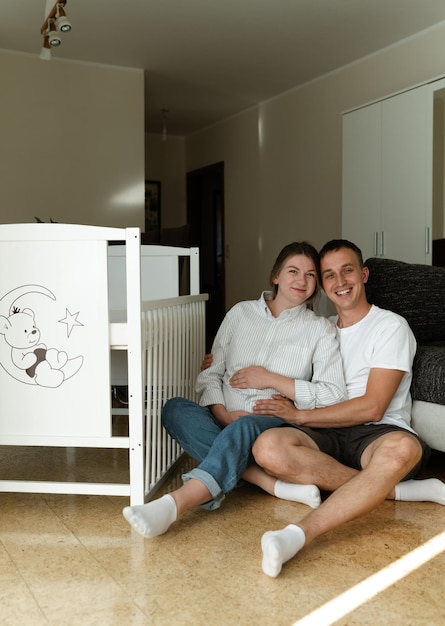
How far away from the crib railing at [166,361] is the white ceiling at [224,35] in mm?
2401

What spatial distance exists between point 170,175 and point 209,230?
790 mm

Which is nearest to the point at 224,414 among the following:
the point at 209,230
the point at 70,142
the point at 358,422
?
the point at 358,422

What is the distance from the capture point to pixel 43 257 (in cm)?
193

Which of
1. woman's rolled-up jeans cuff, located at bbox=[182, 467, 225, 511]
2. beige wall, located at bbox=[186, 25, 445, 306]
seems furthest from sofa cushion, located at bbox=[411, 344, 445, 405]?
beige wall, located at bbox=[186, 25, 445, 306]

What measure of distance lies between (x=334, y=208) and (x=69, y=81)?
2264 millimetres

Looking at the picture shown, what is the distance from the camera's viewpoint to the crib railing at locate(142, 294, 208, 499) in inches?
81.0

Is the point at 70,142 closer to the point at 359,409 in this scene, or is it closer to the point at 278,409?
the point at 278,409

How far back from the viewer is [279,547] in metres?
1.54

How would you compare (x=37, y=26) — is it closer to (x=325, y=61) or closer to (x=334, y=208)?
(x=325, y=61)

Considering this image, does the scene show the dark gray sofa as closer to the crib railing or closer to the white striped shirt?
the white striped shirt

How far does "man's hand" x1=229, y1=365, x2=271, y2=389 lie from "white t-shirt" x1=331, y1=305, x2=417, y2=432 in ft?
0.84

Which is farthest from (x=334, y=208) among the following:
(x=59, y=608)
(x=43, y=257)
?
(x=59, y=608)

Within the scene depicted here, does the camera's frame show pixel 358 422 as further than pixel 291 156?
No

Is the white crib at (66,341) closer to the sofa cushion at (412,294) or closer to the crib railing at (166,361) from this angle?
the crib railing at (166,361)
